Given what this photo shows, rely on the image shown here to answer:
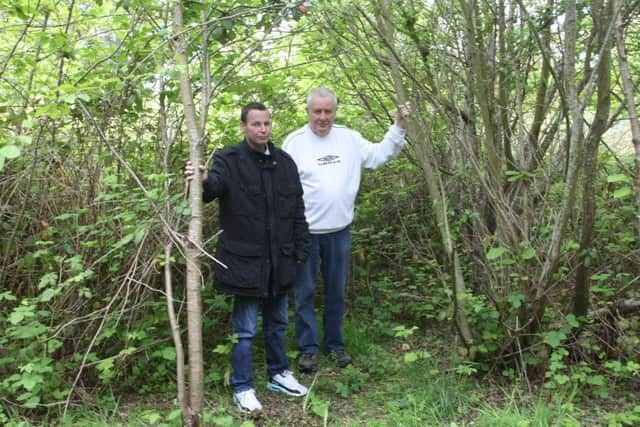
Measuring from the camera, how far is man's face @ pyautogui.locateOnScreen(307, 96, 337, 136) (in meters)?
3.98

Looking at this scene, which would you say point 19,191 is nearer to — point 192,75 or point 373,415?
point 192,75

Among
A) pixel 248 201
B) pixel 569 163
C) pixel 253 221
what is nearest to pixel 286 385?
pixel 253 221

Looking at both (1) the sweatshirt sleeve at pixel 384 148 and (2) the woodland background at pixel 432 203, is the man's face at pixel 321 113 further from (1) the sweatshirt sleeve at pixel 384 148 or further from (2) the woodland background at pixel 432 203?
(2) the woodland background at pixel 432 203

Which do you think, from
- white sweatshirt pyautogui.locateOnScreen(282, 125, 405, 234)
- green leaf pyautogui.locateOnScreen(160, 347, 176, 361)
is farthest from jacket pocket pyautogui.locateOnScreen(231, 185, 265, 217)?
green leaf pyautogui.locateOnScreen(160, 347, 176, 361)

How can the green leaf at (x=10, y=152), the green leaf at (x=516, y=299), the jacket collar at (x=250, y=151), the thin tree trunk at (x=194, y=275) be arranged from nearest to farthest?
1. the green leaf at (x=10, y=152)
2. the thin tree trunk at (x=194, y=275)
3. the green leaf at (x=516, y=299)
4. the jacket collar at (x=250, y=151)

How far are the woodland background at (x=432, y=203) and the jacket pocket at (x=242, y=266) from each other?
0.55 feet

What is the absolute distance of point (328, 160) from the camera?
4051 mm

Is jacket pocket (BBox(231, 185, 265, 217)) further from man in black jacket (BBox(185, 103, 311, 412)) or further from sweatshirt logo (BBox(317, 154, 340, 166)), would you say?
sweatshirt logo (BBox(317, 154, 340, 166))

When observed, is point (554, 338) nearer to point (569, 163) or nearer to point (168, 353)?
point (569, 163)

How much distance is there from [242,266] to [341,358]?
1.18 m

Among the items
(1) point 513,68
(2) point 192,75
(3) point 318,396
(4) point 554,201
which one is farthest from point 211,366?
(1) point 513,68

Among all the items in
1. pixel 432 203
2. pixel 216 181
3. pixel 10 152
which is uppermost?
pixel 10 152

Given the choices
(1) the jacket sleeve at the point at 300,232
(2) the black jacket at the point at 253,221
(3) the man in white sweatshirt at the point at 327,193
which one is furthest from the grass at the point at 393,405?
(1) the jacket sleeve at the point at 300,232

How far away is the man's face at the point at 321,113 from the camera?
398 cm
